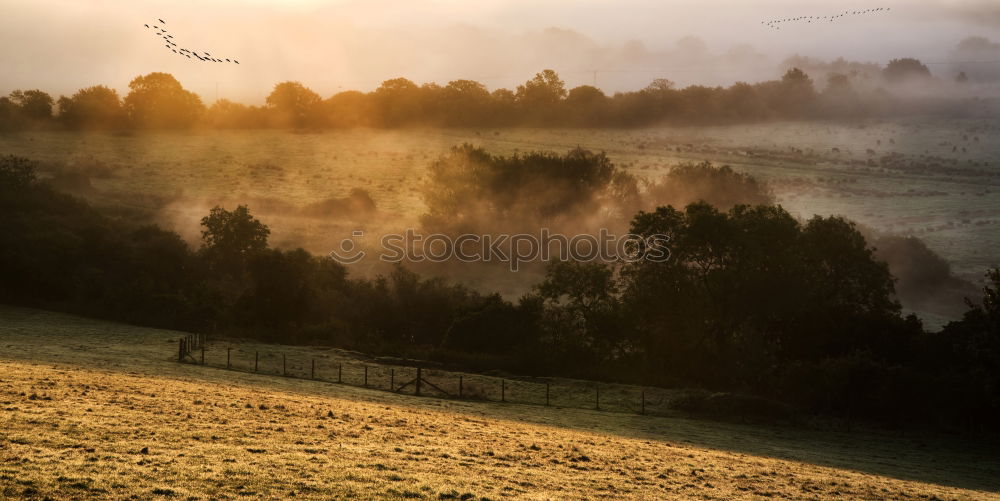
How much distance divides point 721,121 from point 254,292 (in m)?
127

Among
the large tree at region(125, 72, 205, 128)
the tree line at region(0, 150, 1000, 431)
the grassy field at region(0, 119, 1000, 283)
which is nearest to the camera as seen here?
the tree line at region(0, 150, 1000, 431)

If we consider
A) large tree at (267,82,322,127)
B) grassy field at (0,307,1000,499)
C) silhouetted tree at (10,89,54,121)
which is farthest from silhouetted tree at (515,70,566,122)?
grassy field at (0,307,1000,499)

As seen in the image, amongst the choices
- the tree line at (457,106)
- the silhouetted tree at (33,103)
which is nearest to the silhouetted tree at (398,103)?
the tree line at (457,106)

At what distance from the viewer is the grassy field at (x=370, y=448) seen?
25.4m

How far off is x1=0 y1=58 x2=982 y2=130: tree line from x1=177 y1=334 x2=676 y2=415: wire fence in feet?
307

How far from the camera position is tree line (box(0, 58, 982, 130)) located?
473 ft

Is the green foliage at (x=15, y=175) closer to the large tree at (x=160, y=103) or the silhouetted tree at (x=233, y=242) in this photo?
the silhouetted tree at (x=233, y=242)

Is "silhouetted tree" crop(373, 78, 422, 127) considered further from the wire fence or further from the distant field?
the wire fence

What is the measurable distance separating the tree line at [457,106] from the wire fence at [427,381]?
9362 cm

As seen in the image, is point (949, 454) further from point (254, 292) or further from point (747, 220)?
point (254, 292)

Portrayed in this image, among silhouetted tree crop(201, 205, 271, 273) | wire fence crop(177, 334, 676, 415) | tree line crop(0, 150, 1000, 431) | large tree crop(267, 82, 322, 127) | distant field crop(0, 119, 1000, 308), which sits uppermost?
large tree crop(267, 82, 322, 127)

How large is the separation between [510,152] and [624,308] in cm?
7184

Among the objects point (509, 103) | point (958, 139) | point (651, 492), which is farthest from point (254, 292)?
point (958, 139)

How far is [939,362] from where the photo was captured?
61.2 metres
